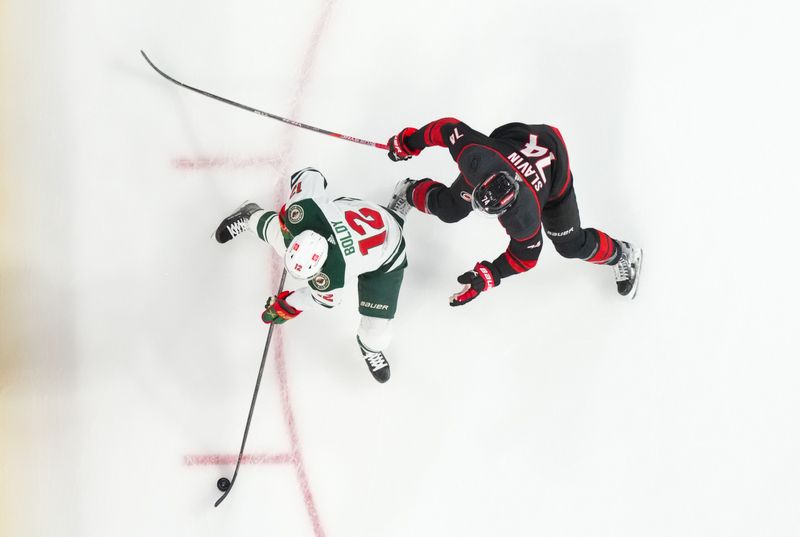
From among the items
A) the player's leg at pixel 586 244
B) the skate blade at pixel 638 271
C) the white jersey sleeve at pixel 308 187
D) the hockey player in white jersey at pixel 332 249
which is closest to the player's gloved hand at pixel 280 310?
the hockey player in white jersey at pixel 332 249

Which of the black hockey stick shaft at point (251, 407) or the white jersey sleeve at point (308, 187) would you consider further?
the black hockey stick shaft at point (251, 407)

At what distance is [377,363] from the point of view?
12.9 feet

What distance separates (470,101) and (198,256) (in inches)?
82.8

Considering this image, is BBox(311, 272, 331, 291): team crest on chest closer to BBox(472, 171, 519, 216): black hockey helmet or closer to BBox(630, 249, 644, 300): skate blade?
BBox(472, 171, 519, 216): black hockey helmet

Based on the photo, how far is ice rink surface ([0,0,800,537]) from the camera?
4.07 m

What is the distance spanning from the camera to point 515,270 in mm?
3527

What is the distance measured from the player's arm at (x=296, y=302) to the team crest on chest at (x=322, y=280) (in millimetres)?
50

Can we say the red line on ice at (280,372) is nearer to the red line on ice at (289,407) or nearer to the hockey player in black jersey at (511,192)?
the red line on ice at (289,407)

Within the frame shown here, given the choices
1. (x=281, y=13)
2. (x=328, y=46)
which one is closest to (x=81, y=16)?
(x=281, y=13)

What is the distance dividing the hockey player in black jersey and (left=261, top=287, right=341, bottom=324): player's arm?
0.86 meters

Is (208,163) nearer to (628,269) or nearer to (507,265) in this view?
(507,265)

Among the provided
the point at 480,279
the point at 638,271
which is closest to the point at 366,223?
the point at 480,279

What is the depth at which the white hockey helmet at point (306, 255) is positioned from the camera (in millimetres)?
2814

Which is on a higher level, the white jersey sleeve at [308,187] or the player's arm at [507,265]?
the white jersey sleeve at [308,187]
